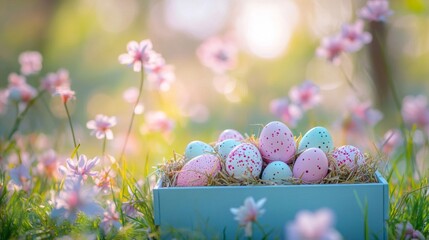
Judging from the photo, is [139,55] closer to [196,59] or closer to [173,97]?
[173,97]

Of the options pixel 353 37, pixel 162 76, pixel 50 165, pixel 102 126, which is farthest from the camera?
pixel 353 37

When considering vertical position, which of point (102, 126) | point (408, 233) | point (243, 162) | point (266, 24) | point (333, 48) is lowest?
point (408, 233)

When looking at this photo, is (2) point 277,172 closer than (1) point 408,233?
No

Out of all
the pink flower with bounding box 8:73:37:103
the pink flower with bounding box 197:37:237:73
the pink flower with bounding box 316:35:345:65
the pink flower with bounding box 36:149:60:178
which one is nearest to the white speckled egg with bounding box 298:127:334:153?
the pink flower with bounding box 316:35:345:65

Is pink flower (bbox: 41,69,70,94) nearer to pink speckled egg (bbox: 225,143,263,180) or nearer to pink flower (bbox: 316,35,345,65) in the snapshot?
pink flower (bbox: 316,35,345,65)

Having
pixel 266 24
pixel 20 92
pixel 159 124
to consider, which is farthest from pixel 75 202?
pixel 266 24

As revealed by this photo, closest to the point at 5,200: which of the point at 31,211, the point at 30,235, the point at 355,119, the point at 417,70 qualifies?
the point at 31,211
